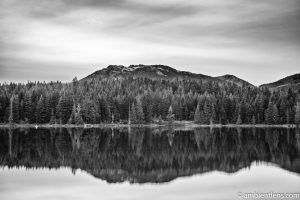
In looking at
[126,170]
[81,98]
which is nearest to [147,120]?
[81,98]

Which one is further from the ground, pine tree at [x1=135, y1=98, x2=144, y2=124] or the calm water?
pine tree at [x1=135, y1=98, x2=144, y2=124]

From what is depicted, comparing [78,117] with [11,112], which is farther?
[78,117]

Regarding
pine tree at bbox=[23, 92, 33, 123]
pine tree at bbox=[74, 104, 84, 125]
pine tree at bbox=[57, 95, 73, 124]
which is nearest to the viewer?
pine tree at bbox=[74, 104, 84, 125]

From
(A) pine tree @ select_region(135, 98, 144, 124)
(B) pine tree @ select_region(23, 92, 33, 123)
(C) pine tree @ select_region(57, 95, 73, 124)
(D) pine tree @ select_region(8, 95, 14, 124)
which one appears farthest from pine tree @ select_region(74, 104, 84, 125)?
(A) pine tree @ select_region(135, 98, 144, 124)

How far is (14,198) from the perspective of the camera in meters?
27.1

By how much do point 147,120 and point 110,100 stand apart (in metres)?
17.3

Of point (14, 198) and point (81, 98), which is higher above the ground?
point (81, 98)

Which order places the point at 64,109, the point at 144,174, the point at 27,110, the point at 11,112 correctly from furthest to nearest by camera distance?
the point at 27,110 < the point at 64,109 < the point at 11,112 < the point at 144,174

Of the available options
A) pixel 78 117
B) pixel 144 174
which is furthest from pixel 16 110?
pixel 144 174

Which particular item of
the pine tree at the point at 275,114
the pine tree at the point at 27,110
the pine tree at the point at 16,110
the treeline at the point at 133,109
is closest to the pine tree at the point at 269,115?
the treeline at the point at 133,109

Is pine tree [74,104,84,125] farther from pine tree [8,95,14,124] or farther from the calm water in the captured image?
the calm water

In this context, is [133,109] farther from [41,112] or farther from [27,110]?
[27,110]

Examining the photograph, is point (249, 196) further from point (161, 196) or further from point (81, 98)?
point (81, 98)

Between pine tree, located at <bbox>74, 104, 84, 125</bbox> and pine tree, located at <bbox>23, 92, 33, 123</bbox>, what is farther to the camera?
pine tree, located at <bbox>23, 92, 33, 123</bbox>
